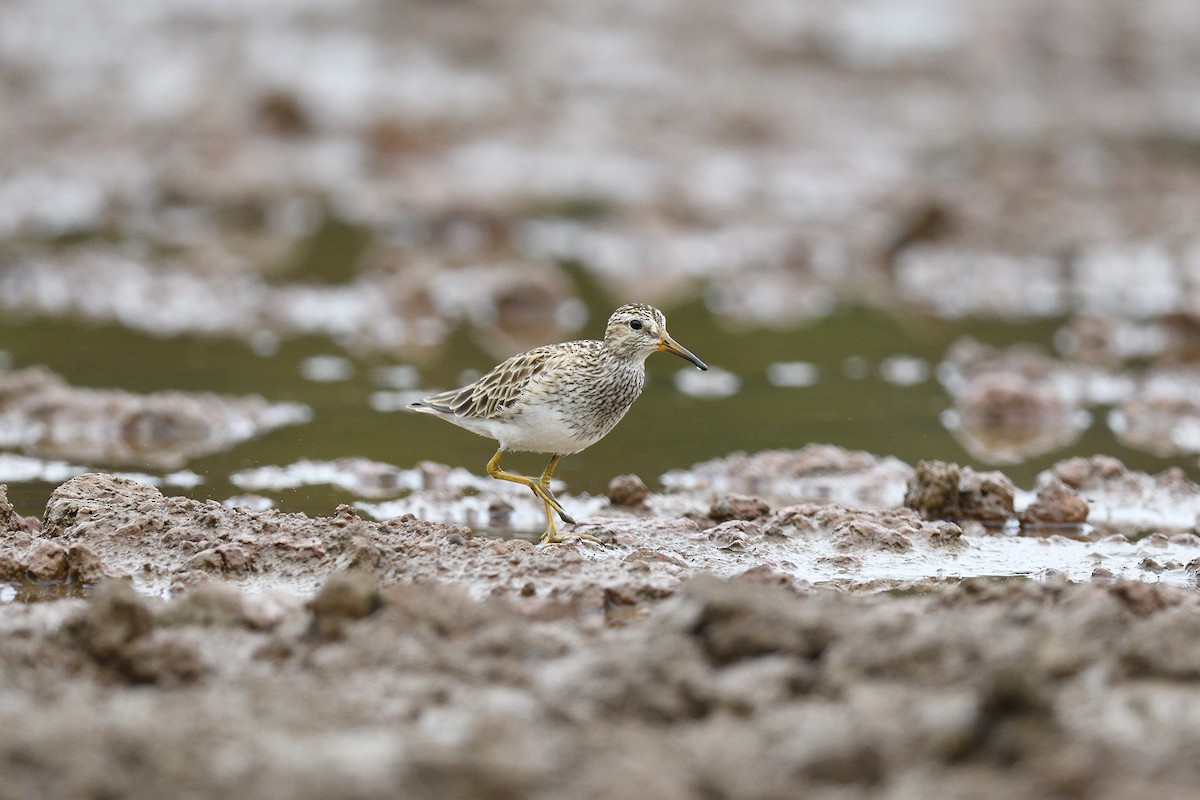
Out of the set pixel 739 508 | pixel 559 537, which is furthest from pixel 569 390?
pixel 739 508

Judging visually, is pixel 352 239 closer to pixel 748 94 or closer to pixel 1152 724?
pixel 748 94

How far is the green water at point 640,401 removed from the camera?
31.8 ft

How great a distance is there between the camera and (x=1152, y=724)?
426 cm

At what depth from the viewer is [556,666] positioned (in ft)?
15.9

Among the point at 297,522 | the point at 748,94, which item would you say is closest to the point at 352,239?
the point at 748,94

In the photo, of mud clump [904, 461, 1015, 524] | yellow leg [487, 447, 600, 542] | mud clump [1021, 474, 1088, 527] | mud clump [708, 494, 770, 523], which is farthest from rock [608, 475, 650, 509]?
mud clump [1021, 474, 1088, 527]

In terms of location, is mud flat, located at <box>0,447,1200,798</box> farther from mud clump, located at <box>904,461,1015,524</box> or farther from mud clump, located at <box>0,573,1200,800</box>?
mud clump, located at <box>904,461,1015,524</box>

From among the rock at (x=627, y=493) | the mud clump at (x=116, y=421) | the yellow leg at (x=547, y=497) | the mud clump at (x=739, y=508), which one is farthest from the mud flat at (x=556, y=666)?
A: the mud clump at (x=116, y=421)

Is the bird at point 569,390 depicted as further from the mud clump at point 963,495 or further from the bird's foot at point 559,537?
the mud clump at point 963,495

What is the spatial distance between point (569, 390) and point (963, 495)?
2.37 metres

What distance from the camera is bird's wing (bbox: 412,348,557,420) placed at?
755 cm

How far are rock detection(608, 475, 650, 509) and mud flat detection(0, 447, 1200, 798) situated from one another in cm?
111

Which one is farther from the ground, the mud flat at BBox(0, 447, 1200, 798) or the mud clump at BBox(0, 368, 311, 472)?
the mud clump at BBox(0, 368, 311, 472)

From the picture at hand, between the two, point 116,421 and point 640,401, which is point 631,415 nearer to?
point 640,401
